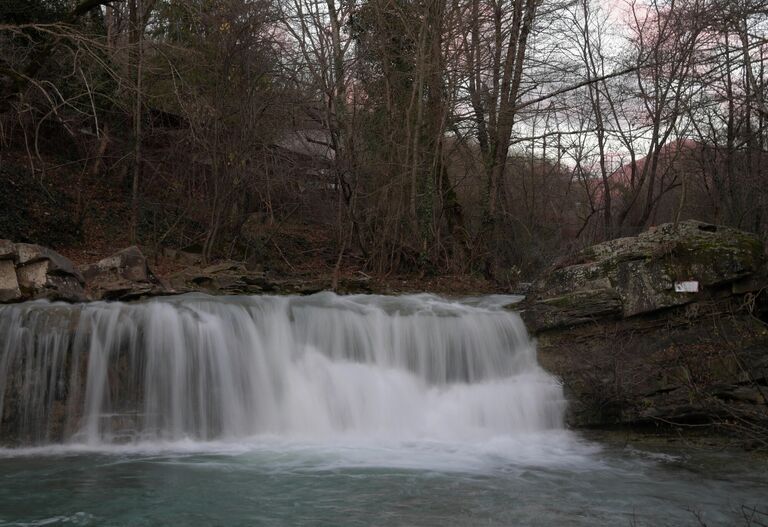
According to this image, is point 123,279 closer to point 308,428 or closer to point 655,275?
point 308,428

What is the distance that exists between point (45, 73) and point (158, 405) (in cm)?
1032

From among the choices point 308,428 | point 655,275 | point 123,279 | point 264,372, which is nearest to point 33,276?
point 123,279

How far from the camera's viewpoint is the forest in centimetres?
1524

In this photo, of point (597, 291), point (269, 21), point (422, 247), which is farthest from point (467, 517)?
point (269, 21)

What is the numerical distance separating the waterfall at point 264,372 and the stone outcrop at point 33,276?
781 mm

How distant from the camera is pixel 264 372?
9.95 m

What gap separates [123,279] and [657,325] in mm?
8968

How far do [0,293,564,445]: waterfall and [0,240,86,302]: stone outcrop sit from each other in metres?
0.78

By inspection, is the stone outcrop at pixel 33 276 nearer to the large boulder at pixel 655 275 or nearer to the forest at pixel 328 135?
the forest at pixel 328 135

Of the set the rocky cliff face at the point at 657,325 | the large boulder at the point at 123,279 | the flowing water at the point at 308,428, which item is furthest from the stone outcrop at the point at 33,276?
the rocky cliff face at the point at 657,325

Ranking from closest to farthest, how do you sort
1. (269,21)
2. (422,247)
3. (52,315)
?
(52,315), (269,21), (422,247)

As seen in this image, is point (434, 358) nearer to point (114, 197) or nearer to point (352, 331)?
point (352, 331)

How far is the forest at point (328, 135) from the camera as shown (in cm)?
1524

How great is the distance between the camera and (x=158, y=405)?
29.4 feet
